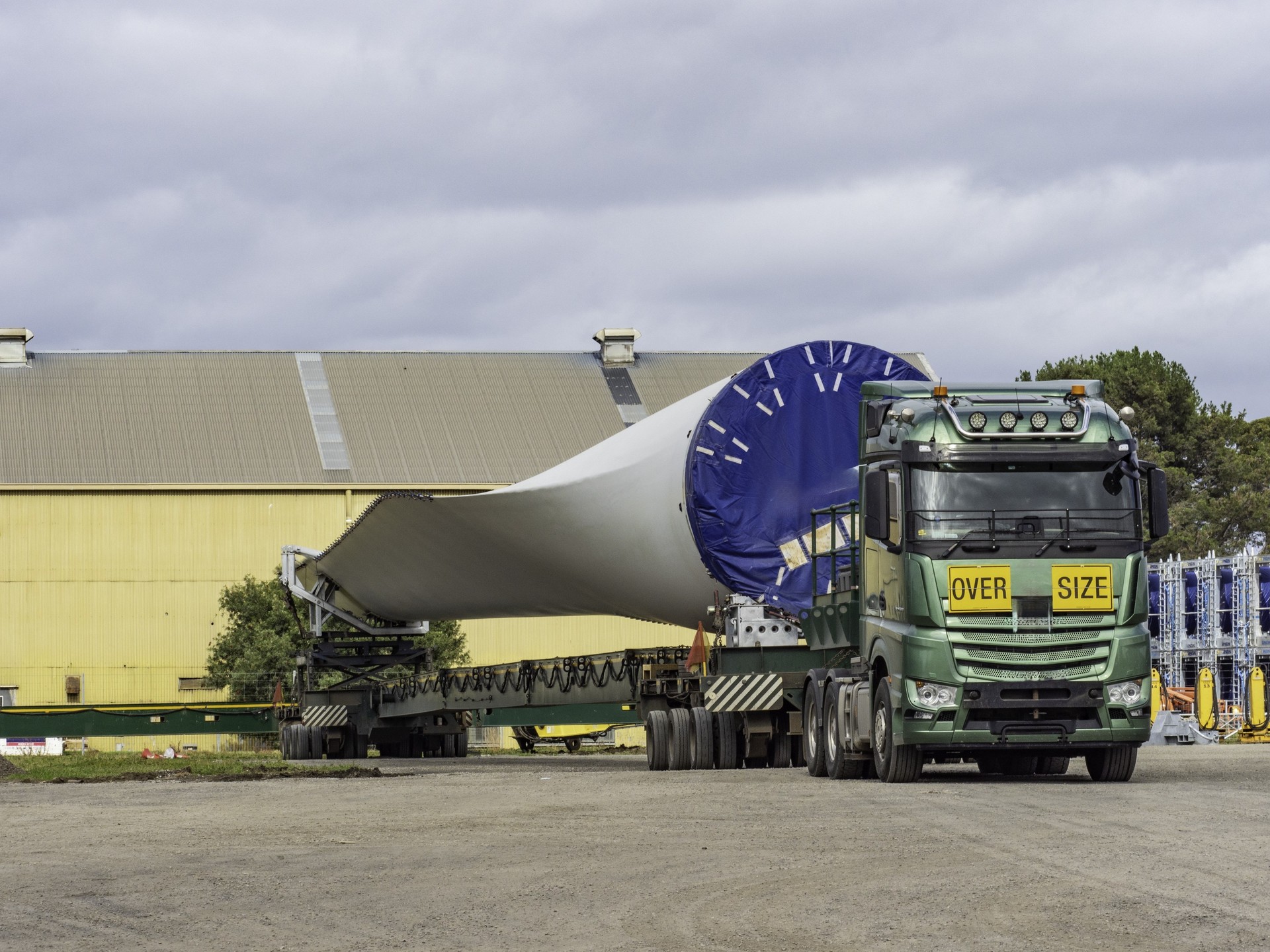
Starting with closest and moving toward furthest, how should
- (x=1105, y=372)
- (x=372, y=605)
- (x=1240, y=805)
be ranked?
(x=1240, y=805), (x=372, y=605), (x=1105, y=372)

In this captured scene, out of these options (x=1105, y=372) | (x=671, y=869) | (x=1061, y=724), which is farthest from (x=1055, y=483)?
(x=1105, y=372)

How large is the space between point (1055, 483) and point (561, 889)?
861 cm

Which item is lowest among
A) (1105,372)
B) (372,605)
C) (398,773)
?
(398,773)

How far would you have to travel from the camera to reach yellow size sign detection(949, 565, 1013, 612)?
54.5ft

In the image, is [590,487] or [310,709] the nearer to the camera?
[590,487]

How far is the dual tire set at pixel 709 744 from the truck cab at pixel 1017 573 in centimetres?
488

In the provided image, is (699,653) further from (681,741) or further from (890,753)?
(890,753)

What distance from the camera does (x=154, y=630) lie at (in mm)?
56750

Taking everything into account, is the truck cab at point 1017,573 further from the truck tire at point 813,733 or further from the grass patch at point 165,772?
the grass patch at point 165,772

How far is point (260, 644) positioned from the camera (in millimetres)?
51719

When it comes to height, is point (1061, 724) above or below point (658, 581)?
below

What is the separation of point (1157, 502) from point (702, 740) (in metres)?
7.18

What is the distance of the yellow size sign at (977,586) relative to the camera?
16609 mm

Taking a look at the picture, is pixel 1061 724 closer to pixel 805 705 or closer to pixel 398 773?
pixel 805 705
